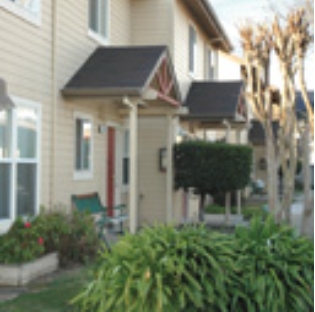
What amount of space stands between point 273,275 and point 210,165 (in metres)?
8.64

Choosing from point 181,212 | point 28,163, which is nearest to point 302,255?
point 28,163

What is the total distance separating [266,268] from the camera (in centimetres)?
513

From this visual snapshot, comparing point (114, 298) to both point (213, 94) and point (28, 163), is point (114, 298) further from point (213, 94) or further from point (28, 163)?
point (213, 94)

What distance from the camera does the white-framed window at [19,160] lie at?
8.51 metres

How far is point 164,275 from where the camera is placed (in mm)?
4797

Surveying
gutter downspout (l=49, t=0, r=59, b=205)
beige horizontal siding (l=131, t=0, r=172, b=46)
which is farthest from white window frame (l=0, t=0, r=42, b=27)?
beige horizontal siding (l=131, t=0, r=172, b=46)

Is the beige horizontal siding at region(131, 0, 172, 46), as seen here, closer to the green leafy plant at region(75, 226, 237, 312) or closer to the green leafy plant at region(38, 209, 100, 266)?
the green leafy plant at region(38, 209, 100, 266)

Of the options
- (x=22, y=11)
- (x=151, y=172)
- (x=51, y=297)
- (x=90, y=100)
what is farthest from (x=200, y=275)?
Result: (x=151, y=172)

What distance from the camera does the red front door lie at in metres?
13.2

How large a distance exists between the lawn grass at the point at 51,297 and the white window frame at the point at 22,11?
3948mm

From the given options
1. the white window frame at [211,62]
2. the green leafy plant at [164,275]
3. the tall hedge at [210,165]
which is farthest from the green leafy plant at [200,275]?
the white window frame at [211,62]

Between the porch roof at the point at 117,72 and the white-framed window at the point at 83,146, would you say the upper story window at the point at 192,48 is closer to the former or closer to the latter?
the porch roof at the point at 117,72

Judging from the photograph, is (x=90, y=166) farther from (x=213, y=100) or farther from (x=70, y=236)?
(x=213, y=100)

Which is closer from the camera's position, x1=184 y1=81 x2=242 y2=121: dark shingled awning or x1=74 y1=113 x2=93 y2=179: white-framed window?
x1=74 y1=113 x2=93 y2=179: white-framed window
